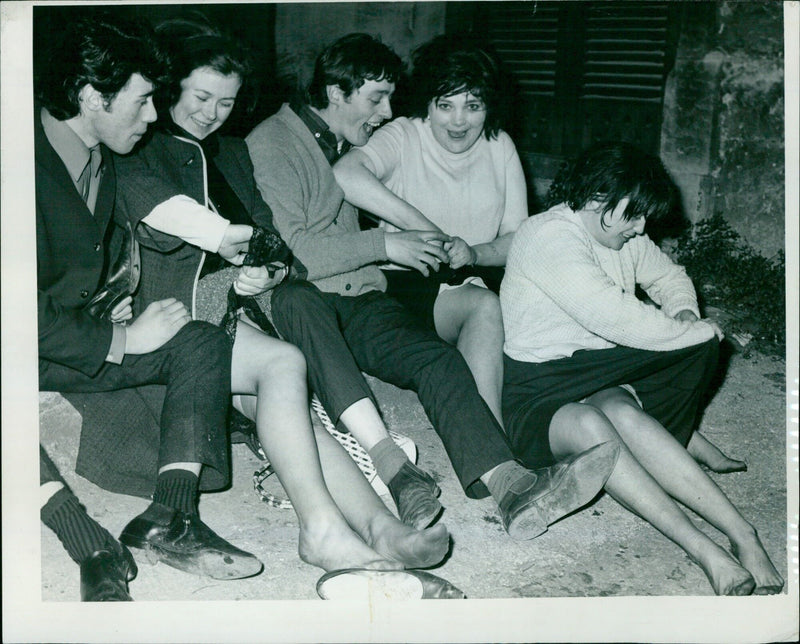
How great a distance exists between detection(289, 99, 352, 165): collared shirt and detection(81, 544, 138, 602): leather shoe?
4.69 feet

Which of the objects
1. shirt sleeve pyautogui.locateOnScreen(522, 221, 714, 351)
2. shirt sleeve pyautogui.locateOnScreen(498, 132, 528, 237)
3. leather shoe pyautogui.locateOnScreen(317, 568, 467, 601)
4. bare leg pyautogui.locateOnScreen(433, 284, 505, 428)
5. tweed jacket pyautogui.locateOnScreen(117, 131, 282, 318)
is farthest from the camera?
shirt sleeve pyautogui.locateOnScreen(498, 132, 528, 237)

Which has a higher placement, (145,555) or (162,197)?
(162,197)

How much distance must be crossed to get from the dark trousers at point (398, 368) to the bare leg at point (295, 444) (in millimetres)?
101

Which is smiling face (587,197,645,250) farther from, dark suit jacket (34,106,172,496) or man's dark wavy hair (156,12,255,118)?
dark suit jacket (34,106,172,496)

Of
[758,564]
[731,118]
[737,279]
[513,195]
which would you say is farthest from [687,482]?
[731,118]

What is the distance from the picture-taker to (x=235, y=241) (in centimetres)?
234

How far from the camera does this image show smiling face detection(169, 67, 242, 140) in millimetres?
2439

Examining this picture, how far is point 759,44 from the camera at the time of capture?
444 cm

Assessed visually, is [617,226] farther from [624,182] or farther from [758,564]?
[758,564]

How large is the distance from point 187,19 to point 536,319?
139cm

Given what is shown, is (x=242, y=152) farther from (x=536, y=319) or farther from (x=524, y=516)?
(x=524, y=516)

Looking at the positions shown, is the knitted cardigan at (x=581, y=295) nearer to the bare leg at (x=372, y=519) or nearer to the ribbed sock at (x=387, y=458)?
the ribbed sock at (x=387, y=458)

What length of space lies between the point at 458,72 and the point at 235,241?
999 millimetres

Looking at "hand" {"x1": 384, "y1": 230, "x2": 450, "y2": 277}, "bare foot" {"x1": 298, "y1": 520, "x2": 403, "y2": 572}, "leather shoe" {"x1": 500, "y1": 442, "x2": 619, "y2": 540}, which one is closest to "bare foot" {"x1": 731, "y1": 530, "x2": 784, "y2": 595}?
"leather shoe" {"x1": 500, "y1": 442, "x2": 619, "y2": 540}
